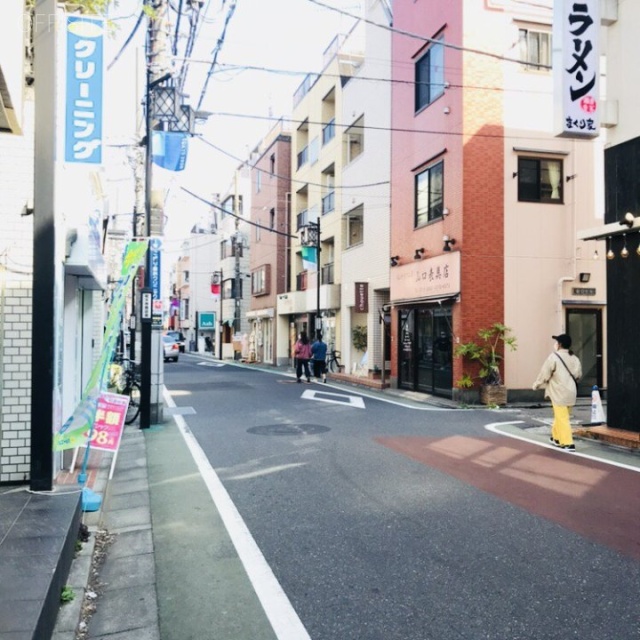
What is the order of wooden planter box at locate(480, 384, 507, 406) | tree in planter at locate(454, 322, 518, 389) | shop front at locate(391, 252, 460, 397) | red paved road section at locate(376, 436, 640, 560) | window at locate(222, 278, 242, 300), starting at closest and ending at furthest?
red paved road section at locate(376, 436, 640, 560) < wooden planter box at locate(480, 384, 507, 406) < tree in planter at locate(454, 322, 518, 389) < shop front at locate(391, 252, 460, 397) < window at locate(222, 278, 242, 300)

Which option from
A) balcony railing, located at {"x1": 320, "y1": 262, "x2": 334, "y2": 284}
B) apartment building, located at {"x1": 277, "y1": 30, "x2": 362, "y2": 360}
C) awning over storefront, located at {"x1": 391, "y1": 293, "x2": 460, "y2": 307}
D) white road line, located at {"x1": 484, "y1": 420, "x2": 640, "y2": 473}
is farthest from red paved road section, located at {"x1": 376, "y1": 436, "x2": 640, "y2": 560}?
balcony railing, located at {"x1": 320, "y1": 262, "x2": 334, "y2": 284}

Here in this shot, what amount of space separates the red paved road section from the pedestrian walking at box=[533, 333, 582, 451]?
15.7 inches

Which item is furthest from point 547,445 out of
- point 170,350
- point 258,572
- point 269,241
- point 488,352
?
point 170,350

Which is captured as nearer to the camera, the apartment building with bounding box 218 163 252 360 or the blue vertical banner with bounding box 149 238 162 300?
the blue vertical banner with bounding box 149 238 162 300

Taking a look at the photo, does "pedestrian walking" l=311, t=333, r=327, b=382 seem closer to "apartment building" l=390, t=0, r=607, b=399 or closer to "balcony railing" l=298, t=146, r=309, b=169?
"apartment building" l=390, t=0, r=607, b=399

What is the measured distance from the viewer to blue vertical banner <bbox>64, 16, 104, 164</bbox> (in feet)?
21.6

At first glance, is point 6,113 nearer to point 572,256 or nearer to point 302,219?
point 572,256

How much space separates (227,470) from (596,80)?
29.0ft

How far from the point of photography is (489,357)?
15391 mm

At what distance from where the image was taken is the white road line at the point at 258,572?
3.76m

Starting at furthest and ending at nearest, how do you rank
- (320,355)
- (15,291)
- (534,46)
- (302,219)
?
(302,219) < (320,355) < (534,46) < (15,291)

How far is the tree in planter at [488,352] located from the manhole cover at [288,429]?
5.25m

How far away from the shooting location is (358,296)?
22219 mm

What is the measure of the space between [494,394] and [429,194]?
248 inches
